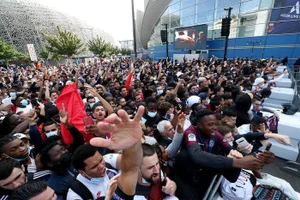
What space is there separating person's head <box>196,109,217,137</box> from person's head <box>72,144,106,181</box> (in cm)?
113

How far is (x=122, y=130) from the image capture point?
3.26 ft

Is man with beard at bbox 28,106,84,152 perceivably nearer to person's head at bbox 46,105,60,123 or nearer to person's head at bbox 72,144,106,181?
person's head at bbox 46,105,60,123

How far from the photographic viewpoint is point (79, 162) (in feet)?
5.14

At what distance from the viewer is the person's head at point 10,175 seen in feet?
5.03

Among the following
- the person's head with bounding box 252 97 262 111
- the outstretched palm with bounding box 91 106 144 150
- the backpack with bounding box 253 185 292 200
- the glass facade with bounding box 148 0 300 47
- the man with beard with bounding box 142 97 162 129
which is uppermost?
Answer: the glass facade with bounding box 148 0 300 47

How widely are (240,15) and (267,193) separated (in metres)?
22.4

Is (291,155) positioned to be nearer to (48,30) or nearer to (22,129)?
(22,129)

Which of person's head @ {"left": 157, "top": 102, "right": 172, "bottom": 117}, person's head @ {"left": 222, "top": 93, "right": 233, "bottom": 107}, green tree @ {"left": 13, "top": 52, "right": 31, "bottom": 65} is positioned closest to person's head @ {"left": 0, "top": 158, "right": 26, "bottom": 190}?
person's head @ {"left": 157, "top": 102, "right": 172, "bottom": 117}

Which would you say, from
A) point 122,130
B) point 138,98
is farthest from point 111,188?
point 138,98

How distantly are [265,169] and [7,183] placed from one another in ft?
14.4

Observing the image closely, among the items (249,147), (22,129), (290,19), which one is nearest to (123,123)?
(249,147)

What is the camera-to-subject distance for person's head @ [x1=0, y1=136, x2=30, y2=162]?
2045 mm

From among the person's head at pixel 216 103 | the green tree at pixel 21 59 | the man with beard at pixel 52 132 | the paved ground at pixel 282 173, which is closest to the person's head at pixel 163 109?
the person's head at pixel 216 103

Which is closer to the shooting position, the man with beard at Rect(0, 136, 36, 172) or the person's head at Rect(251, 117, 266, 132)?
the man with beard at Rect(0, 136, 36, 172)
